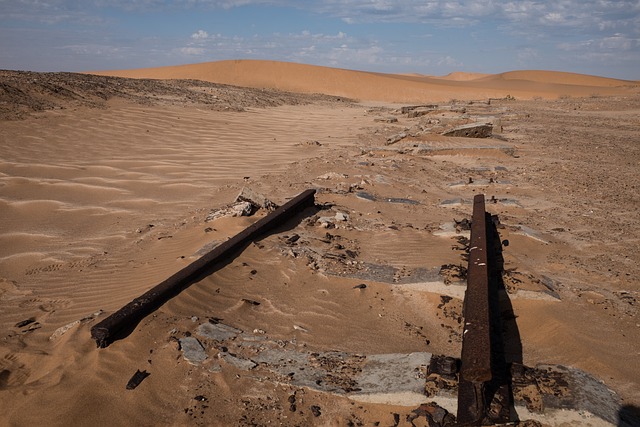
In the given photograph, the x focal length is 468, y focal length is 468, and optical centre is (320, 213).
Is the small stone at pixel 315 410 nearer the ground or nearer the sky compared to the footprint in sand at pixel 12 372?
nearer the sky

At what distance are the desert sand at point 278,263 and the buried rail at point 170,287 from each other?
7 centimetres

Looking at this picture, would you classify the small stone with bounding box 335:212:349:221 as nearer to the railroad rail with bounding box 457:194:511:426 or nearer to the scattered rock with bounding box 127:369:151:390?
the railroad rail with bounding box 457:194:511:426

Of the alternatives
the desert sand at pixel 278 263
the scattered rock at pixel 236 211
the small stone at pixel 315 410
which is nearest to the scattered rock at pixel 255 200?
the scattered rock at pixel 236 211

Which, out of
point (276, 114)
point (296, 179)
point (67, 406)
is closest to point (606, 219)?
point (296, 179)

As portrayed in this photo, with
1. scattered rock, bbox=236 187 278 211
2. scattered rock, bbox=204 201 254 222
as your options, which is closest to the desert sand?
scattered rock, bbox=204 201 254 222

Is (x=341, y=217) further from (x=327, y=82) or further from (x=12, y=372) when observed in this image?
(x=327, y=82)

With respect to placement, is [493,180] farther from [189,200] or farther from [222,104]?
[222,104]

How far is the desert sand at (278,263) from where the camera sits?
2547 millimetres

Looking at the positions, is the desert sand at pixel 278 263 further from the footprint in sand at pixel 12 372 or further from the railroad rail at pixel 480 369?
the railroad rail at pixel 480 369

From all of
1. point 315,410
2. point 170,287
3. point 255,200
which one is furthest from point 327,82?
point 315,410

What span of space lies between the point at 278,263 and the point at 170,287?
1143mm

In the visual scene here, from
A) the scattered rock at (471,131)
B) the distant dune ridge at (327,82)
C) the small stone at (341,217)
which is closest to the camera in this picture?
the small stone at (341,217)

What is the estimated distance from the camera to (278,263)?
4.17 m

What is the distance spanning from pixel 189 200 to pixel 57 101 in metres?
7.64
